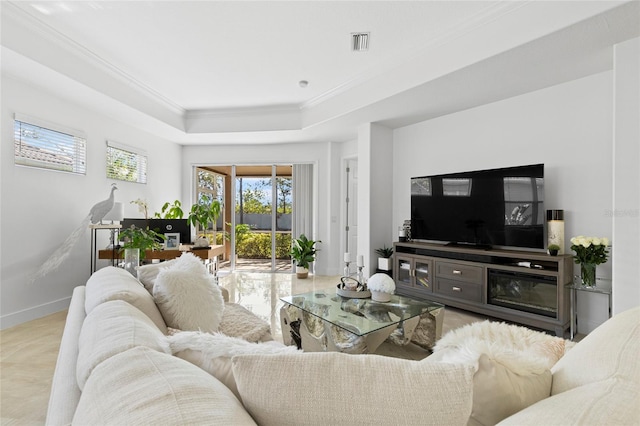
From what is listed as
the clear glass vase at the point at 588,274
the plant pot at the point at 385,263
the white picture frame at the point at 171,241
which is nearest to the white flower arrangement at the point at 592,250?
the clear glass vase at the point at 588,274

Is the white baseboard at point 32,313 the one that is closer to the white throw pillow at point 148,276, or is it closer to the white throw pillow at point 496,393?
the white throw pillow at point 148,276

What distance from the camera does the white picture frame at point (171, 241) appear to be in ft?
13.7

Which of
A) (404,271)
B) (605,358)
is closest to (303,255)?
(404,271)

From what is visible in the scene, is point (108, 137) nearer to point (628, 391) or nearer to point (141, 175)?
point (141, 175)

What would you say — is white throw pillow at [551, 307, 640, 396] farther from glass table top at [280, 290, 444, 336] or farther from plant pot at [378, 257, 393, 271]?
plant pot at [378, 257, 393, 271]

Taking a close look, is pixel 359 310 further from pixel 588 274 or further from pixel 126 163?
pixel 126 163

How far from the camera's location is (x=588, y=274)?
114 inches

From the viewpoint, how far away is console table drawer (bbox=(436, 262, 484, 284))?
356 centimetres

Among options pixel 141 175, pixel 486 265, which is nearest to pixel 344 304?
pixel 486 265

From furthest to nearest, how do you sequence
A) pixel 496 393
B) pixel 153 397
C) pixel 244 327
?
pixel 244 327 < pixel 496 393 < pixel 153 397

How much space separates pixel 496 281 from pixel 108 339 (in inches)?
142

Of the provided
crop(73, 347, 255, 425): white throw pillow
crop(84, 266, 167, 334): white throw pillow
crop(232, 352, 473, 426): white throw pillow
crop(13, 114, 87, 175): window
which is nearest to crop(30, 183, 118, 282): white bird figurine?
crop(13, 114, 87, 175): window

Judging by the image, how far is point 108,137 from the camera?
458 cm

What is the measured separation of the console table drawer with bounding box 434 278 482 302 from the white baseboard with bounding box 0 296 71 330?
458 cm
